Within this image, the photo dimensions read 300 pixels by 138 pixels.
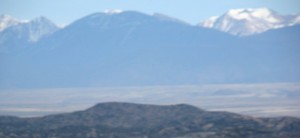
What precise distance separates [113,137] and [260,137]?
20.0 m

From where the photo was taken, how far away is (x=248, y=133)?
109 meters

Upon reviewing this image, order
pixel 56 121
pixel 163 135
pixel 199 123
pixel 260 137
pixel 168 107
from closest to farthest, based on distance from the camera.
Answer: pixel 260 137
pixel 163 135
pixel 199 123
pixel 56 121
pixel 168 107

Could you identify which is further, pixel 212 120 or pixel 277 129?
pixel 212 120

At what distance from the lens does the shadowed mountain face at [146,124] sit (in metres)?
113

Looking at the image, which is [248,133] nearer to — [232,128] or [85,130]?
[232,128]

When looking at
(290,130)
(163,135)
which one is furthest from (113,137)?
(290,130)

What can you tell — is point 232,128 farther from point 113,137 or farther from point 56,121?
point 56,121

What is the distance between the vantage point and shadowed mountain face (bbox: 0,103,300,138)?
113 meters

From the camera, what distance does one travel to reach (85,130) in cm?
11981

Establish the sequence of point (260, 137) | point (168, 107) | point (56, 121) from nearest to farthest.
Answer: point (260, 137)
point (56, 121)
point (168, 107)

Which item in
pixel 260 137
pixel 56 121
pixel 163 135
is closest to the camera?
pixel 260 137

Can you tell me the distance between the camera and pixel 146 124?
128125 millimetres

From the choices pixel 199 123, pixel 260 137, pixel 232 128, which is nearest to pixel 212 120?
pixel 199 123

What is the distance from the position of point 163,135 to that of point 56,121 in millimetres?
24838
